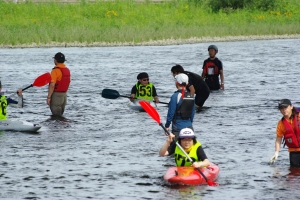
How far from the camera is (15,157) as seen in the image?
1623 centimetres

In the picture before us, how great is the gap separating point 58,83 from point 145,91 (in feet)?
8.93

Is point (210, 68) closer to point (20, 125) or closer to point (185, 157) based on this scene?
point (20, 125)

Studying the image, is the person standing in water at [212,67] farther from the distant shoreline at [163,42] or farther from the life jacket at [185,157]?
the distant shoreline at [163,42]

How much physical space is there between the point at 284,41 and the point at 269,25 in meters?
4.42

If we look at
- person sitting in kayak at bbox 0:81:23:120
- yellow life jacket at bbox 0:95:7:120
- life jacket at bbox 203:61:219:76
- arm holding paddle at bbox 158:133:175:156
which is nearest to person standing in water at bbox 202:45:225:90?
life jacket at bbox 203:61:219:76

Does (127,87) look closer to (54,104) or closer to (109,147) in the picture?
(54,104)

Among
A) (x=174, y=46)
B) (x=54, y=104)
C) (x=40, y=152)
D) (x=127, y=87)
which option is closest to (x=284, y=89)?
(x=127, y=87)

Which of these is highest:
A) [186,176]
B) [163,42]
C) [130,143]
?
[186,176]

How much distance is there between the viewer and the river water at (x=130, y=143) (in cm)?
1341

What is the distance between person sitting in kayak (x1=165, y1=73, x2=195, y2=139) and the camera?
13.9 m

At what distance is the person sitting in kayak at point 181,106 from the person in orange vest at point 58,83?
229 inches

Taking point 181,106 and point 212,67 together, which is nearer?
point 181,106

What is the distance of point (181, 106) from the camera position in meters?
14.0

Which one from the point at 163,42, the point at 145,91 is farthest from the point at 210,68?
the point at 163,42
